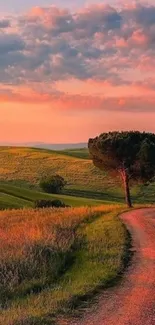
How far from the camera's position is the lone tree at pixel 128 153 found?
45906 mm

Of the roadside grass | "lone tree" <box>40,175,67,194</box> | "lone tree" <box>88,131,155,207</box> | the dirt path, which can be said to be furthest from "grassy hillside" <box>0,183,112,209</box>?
the dirt path

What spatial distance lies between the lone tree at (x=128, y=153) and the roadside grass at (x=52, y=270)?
79.4 feet

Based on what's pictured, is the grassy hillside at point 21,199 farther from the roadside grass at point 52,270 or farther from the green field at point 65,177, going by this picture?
the roadside grass at point 52,270

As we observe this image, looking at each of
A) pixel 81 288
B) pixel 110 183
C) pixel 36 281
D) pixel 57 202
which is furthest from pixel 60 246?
pixel 110 183

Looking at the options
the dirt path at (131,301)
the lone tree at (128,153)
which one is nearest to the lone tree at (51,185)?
the lone tree at (128,153)

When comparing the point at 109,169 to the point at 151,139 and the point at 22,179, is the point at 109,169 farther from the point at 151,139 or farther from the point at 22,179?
the point at 22,179

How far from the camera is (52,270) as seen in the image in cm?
1470

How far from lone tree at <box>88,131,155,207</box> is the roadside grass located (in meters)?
24.2

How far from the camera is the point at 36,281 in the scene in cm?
1341

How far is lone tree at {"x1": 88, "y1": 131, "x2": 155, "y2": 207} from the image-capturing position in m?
45.9

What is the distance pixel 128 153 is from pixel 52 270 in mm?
32895

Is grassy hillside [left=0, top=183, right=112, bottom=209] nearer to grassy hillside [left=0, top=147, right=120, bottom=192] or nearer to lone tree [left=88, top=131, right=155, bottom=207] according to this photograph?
lone tree [left=88, top=131, right=155, bottom=207]

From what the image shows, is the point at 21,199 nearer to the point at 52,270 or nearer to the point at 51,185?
the point at 51,185

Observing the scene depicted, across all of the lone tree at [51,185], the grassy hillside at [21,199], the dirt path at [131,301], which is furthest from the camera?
the lone tree at [51,185]
